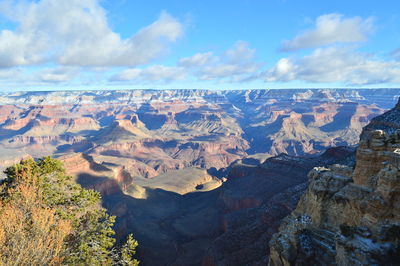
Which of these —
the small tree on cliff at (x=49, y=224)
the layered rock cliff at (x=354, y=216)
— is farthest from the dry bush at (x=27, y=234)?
the layered rock cliff at (x=354, y=216)

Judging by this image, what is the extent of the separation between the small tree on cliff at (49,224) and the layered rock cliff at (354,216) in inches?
602

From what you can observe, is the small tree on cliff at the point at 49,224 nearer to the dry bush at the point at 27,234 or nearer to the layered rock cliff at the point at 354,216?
the dry bush at the point at 27,234

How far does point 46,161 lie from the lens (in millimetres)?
30875

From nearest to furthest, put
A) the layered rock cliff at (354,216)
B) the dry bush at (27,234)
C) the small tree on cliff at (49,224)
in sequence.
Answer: the layered rock cliff at (354,216) → the dry bush at (27,234) → the small tree on cliff at (49,224)

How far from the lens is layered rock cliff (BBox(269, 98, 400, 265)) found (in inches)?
573

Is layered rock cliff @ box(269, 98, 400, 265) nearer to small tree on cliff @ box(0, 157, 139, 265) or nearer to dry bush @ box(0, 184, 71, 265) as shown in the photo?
small tree on cliff @ box(0, 157, 139, 265)

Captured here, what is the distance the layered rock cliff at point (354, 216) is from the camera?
14.6 m

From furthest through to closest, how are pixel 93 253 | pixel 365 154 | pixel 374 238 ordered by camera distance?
1. pixel 93 253
2. pixel 365 154
3. pixel 374 238

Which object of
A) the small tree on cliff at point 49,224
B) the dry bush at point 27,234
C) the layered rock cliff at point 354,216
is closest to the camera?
the layered rock cliff at point 354,216

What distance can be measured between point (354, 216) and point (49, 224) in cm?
2181

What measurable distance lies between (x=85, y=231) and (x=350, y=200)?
22089 mm

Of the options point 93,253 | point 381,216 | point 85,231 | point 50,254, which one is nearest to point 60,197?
point 85,231

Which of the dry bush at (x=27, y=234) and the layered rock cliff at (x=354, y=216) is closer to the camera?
the layered rock cliff at (x=354, y=216)

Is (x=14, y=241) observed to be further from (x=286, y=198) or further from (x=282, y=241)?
(x=286, y=198)
